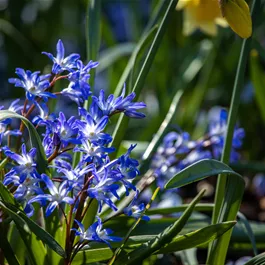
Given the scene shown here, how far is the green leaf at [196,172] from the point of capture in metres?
0.67

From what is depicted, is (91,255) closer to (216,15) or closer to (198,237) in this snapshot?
(198,237)

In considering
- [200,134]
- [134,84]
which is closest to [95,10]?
[134,84]

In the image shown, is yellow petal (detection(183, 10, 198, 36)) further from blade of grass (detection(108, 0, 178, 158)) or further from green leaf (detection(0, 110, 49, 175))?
green leaf (detection(0, 110, 49, 175))

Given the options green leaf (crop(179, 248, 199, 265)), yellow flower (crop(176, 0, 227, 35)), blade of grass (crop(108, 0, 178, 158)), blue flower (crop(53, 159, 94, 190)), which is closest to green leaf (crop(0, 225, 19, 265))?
blue flower (crop(53, 159, 94, 190))

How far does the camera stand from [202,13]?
3.57 ft

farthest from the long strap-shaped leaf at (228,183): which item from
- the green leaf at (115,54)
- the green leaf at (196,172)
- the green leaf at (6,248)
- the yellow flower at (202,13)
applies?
the green leaf at (115,54)

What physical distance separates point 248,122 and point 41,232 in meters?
1.30

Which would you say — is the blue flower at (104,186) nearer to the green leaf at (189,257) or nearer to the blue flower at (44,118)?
the blue flower at (44,118)

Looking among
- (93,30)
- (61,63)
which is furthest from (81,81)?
(93,30)

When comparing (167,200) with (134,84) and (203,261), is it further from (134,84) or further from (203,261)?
(134,84)

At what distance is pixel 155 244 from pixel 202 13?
1.70 ft

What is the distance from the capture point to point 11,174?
27.5 inches

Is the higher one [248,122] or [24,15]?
[24,15]

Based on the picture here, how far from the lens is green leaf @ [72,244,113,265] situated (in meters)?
0.75
